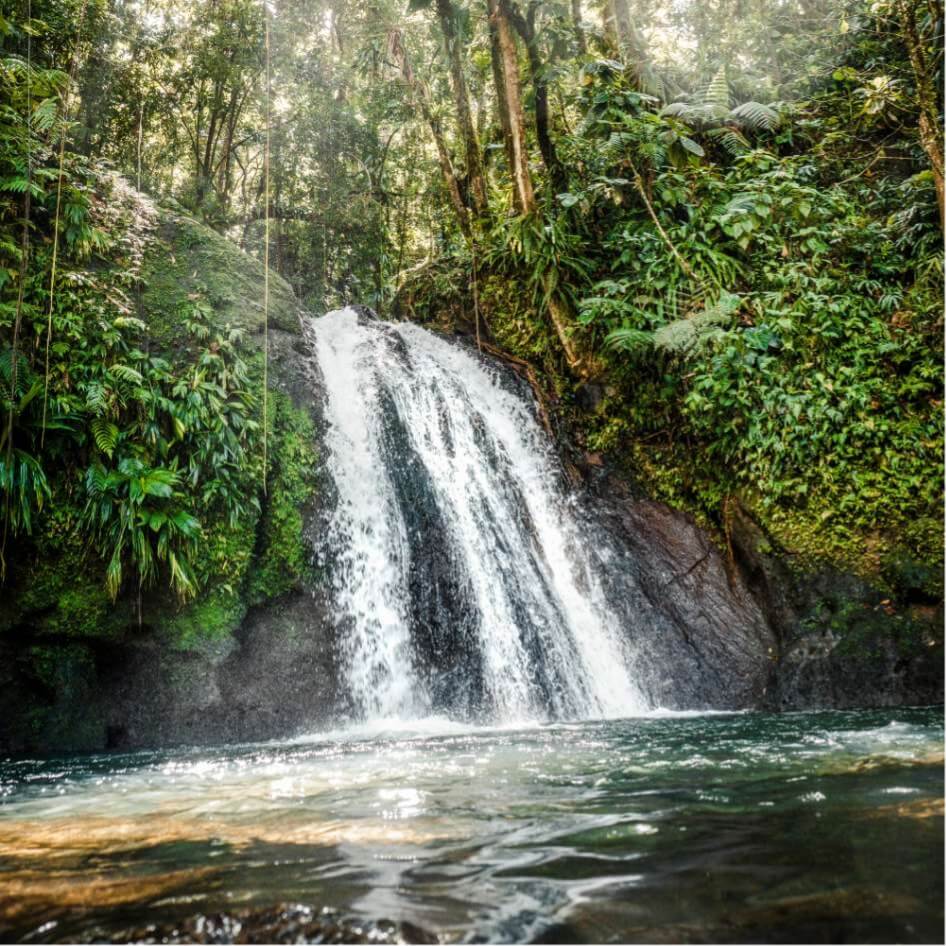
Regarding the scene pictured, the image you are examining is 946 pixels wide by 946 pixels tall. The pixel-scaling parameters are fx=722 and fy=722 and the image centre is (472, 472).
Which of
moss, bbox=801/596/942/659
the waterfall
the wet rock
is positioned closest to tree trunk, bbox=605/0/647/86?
the waterfall

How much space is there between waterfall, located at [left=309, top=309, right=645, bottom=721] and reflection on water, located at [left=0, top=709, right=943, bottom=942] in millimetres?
2160

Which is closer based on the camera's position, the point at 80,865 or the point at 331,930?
the point at 331,930

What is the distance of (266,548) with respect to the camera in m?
7.11

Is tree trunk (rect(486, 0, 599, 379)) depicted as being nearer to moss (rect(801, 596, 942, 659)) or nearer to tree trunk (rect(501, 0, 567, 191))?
tree trunk (rect(501, 0, 567, 191))

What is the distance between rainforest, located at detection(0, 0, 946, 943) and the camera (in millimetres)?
2516

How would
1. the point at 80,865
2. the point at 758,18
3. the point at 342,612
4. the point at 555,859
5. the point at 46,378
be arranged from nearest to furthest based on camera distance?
the point at 555,859 < the point at 80,865 < the point at 46,378 < the point at 342,612 < the point at 758,18

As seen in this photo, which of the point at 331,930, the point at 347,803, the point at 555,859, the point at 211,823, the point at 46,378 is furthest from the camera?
the point at 46,378

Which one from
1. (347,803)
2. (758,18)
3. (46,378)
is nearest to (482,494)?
(46,378)

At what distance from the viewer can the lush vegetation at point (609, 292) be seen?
6648 millimetres

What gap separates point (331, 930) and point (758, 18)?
14610 mm

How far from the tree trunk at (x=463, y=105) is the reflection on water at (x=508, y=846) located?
9984 mm

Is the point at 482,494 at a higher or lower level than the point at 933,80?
lower

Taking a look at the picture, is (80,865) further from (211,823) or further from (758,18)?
(758,18)

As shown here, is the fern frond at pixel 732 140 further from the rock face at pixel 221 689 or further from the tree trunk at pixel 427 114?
the rock face at pixel 221 689
